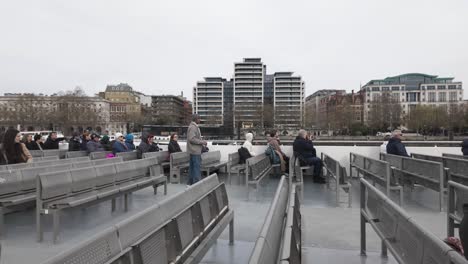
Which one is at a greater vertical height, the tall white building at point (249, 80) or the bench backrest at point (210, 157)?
the tall white building at point (249, 80)

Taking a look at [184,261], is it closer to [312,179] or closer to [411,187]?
[411,187]

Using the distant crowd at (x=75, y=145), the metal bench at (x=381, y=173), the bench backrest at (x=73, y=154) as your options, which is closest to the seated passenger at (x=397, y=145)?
the metal bench at (x=381, y=173)

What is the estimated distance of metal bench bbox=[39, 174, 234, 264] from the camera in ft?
7.48

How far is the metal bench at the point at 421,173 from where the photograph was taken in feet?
23.8

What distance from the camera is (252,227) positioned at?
20.0 ft

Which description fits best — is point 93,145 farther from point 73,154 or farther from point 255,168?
point 255,168

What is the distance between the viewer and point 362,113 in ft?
525

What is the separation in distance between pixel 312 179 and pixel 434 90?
17421 centimetres

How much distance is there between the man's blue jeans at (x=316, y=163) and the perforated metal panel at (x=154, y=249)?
8.18 metres

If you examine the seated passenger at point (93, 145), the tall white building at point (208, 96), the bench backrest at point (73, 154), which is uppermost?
the tall white building at point (208, 96)

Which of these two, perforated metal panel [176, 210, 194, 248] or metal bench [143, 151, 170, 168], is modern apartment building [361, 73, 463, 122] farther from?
perforated metal panel [176, 210, 194, 248]

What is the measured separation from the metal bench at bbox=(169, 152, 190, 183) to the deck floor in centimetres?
133

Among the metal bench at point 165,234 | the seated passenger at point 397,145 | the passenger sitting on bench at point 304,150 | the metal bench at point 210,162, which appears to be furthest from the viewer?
the metal bench at point 210,162

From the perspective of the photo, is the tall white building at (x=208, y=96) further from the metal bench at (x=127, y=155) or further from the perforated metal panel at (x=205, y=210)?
the perforated metal panel at (x=205, y=210)
